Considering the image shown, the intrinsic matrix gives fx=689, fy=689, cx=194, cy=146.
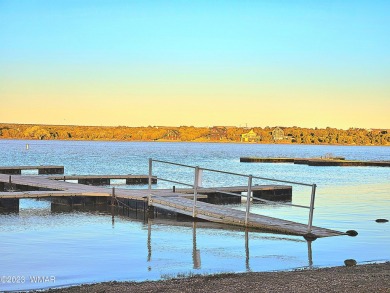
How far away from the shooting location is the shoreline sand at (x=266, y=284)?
9.00m

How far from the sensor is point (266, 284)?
9.41 m

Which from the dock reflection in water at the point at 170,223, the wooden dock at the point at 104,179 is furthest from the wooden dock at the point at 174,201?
the wooden dock at the point at 104,179

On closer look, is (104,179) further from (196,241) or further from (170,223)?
(196,241)

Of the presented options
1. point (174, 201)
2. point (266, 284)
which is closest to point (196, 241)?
point (174, 201)

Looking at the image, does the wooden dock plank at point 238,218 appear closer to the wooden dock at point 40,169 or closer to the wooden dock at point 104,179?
the wooden dock at point 104,179

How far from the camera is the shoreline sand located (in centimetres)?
900

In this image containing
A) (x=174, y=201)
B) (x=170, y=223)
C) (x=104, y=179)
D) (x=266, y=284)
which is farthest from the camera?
(x=104, y=179)

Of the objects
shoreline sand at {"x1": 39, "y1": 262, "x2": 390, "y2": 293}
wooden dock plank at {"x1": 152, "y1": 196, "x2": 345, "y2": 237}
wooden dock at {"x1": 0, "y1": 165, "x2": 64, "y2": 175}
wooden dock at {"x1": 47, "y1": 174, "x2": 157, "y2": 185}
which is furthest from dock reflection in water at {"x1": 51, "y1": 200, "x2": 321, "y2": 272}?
wooden dock at {"x1": 0, "y1": 165, "x2": 64, "y2": 175}

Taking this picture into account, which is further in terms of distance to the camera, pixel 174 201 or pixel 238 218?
pixel 174 201

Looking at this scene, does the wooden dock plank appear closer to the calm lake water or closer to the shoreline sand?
the calm lake water

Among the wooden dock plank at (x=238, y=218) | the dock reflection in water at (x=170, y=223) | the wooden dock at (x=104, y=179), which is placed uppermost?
the wooden dock plank at (x=238, y=218)

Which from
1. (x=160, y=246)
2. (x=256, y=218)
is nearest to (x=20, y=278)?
(x=160, y=246)

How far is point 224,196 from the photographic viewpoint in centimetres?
2741

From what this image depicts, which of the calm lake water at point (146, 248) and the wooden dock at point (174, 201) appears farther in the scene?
the wooden dock at point (174, 201)
